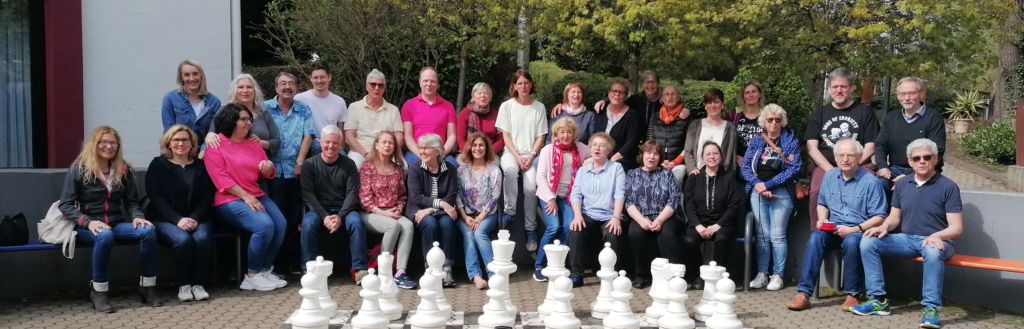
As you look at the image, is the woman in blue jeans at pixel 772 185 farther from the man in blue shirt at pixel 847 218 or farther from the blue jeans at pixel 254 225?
the blue jeans at pixel 254 225

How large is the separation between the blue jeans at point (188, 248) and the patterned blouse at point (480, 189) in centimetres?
197

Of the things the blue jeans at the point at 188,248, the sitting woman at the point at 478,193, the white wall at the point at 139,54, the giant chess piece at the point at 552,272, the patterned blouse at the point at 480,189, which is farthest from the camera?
the white wall at the point at 139,54

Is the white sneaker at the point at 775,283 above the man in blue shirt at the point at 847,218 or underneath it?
underneath

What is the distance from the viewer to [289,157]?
291 inches

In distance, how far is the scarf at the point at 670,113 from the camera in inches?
302

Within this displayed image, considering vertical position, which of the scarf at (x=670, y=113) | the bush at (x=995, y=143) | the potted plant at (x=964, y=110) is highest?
the potted plant at (x=964, y=110)

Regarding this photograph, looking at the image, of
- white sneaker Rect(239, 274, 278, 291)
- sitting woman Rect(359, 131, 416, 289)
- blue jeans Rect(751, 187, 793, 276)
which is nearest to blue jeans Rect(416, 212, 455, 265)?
sitting woman Rect(359, 131, 416, 289)

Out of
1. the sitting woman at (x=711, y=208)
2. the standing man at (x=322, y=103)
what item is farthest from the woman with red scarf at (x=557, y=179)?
the standing man at (x=322, y=103)

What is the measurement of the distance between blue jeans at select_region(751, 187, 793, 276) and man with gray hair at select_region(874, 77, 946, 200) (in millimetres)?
720

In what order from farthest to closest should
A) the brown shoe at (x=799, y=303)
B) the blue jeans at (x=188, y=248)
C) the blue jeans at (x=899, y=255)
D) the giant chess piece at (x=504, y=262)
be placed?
the blue jeans at (x=188, y=248), the brown shoe at (x=799, y=303), the blue jeans at (x=899, y=255), the giant chess piece at (x=504, y=262)

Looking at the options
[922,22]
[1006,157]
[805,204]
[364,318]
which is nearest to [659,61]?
[922,22]

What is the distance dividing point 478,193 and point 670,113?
1.80 metres

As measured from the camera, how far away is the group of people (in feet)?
20.9

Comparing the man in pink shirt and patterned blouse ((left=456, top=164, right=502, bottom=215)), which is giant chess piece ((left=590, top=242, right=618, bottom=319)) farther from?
the man in pink shirt
